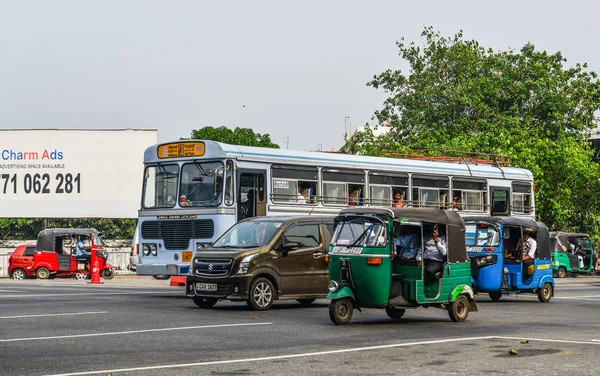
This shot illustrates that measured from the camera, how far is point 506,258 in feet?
83.3

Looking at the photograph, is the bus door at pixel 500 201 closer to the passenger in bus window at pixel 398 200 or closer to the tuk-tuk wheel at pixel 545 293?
the passenger in bus window at pixel 398 200

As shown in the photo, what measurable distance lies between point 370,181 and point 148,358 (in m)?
16.4

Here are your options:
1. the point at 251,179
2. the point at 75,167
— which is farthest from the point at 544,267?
the point at 75,167

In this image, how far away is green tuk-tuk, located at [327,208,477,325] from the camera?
16.8 metres

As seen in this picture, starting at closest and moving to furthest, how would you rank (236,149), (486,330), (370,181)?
(486,330) < (236,149) < (370,181)

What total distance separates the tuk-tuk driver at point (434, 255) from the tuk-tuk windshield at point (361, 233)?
4.04 ft

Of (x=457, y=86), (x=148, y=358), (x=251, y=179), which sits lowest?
(x=148, y=358)

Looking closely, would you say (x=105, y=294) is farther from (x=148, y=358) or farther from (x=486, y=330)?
(x=148, y=358)

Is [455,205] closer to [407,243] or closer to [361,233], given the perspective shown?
[407,243]

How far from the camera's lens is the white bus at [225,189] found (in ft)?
79.2

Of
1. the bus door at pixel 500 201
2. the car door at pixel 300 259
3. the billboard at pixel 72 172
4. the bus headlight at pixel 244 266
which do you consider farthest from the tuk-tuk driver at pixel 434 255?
the billboard at pixel 72 172

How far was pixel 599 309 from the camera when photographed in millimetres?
22688

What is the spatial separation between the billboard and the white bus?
32.5 metres

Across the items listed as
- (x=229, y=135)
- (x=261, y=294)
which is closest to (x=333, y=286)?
(x=261, y=294)
